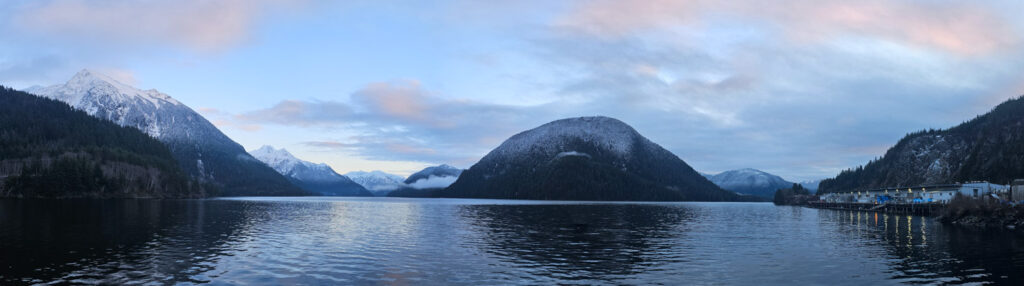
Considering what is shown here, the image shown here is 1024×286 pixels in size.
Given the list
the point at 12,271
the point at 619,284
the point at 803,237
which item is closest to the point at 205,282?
the point at 12,271

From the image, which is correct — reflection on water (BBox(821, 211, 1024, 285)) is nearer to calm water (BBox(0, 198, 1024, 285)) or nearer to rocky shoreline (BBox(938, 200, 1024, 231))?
calm water (BBox(0, 198, 1024, 285))

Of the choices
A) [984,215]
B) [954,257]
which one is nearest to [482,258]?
[954,257]

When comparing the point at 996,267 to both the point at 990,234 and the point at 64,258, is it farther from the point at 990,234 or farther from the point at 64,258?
the point at 64,258

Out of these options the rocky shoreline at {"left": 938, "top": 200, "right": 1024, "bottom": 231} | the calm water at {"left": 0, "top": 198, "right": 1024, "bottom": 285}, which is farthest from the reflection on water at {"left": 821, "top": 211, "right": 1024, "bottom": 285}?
the rocky shoreline at {"left": 938, "top": 200, "right": 1024, "bottom": 231}

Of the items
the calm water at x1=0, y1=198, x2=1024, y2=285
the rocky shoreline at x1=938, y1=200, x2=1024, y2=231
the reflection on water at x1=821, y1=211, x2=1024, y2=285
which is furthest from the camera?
the rocky shoreline at x1=938, y1=200, x2=1024, y2=231

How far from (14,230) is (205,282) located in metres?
54.9

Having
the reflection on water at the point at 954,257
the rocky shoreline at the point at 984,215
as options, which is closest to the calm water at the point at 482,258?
the reflection on water at the point at 954,257

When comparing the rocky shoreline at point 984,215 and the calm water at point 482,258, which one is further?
the rocky shoreline at point 984,215

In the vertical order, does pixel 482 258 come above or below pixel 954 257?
below

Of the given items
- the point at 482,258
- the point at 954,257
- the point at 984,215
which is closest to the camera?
the point at 482,258

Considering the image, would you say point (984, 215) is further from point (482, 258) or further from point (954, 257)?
point (482, 258)

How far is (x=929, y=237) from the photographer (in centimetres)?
8488

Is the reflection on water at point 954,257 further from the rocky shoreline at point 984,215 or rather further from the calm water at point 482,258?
the rocky shoreline at point 984,215

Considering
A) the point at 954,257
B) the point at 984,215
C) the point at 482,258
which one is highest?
the point at 984,215
